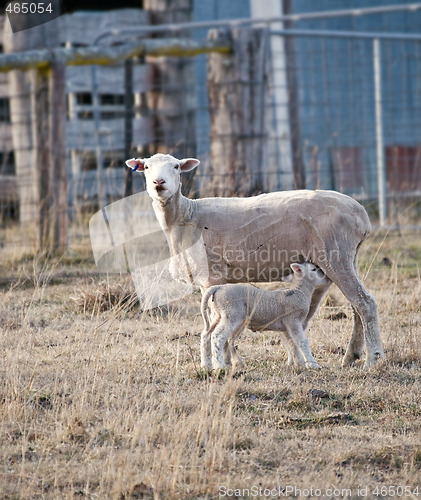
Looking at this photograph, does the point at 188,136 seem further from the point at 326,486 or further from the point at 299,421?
the point at 326,486

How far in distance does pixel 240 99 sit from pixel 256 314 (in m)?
4.81

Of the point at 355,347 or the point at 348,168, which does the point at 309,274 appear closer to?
the point at 355,347

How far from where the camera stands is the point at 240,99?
9500 mm

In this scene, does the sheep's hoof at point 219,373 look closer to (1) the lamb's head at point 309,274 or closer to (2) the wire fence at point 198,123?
(1) the lamb's head at point 309,274

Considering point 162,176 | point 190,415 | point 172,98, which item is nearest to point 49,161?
point 172,98

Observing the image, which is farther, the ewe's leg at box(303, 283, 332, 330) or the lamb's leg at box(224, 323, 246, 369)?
the ewe's leg at box(303, 283, 332, 330)

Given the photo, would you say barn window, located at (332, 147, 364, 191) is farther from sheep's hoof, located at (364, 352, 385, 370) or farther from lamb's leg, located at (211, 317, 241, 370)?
lamb's leg, located at (211, 317, 241, 370)

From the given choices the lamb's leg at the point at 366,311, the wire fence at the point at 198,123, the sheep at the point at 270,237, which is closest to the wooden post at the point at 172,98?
the wire fence at the point at 198,123

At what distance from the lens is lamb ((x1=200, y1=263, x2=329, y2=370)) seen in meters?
5.14

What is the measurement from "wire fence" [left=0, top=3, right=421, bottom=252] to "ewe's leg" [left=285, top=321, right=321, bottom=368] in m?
3.43

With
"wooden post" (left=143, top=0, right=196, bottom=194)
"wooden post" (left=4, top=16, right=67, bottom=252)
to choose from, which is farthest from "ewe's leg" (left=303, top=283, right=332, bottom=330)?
"wooden post" (left=143, top=0, right=196, bottom=194)

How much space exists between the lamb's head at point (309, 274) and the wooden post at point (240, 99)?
4.09 metres

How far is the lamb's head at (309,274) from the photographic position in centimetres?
538

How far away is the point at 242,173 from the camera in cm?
914
